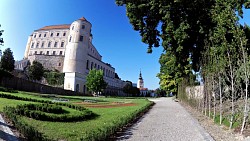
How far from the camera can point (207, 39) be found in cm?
1639

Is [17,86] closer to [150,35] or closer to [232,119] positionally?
[150,35]

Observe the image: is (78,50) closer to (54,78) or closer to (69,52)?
(69,52)

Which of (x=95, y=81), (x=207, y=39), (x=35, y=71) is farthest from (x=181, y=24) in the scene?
(x=35, y=71)

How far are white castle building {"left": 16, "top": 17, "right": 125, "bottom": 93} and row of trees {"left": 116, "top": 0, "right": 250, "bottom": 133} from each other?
2099 inches


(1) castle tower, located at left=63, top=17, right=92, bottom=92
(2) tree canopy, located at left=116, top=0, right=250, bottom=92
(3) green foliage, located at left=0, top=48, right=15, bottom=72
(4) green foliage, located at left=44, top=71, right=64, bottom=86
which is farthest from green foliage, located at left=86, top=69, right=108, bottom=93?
(2) tree canopy, located at left=116, top=0, right=250, bottom=92

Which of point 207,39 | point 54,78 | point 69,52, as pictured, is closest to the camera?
point 207,39

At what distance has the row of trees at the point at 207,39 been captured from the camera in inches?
409

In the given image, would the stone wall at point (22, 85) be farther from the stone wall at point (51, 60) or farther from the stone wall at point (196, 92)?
the stone wall at point (51, 60)

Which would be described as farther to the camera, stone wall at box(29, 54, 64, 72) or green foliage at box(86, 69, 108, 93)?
stone wall at box(29, 54, 64, 72)

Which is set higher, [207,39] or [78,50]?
[78,50]

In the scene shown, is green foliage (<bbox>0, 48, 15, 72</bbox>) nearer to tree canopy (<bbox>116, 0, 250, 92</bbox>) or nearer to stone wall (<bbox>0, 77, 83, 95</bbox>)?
stone wall (<bbox>0, 77, 83, 95</bbox>)

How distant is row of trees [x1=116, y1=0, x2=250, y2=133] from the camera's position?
34.1 feet

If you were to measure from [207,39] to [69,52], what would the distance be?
68.5 m

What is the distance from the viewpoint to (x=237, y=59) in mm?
A: 10719
